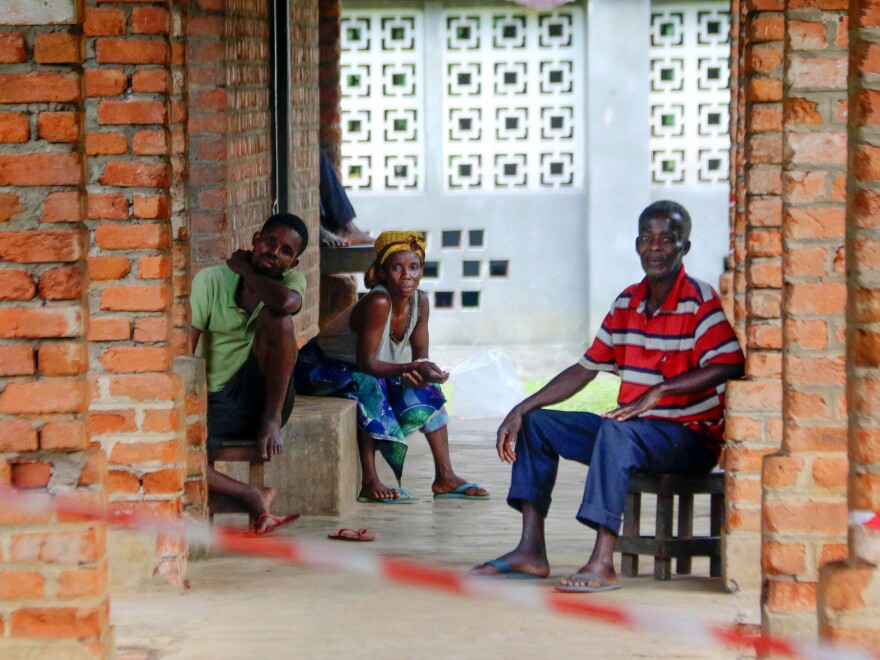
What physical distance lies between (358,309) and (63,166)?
385 cm

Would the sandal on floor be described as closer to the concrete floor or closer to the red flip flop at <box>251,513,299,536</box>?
the concrete floor

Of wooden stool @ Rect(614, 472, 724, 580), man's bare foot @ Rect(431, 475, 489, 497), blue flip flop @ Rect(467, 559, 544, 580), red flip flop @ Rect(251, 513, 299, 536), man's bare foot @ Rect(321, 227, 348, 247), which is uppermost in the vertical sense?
man's bare foot @ Rect(321, 227, 348, 247)

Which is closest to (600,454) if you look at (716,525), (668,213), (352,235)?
(716,525)

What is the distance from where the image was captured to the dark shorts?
7105 millimetres

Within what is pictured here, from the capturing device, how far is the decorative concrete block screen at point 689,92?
46.7 ft

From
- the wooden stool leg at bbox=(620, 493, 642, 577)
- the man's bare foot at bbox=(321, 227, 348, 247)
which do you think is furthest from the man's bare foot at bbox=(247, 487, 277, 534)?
the man's bare foot at bbox=(321, 227, 348, 247)

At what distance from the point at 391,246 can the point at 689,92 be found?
6.94 m

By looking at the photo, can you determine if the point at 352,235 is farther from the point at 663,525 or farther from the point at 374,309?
the point at 663,525

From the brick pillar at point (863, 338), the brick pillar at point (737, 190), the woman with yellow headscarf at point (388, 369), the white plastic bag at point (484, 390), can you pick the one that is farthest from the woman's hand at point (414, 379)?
the brick pillar at point (863, 338)

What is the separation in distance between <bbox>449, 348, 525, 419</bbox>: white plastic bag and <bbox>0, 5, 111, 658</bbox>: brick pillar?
7.18m

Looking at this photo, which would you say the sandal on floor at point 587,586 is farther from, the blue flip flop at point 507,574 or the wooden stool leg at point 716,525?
the wooden stool leg at point 716,525

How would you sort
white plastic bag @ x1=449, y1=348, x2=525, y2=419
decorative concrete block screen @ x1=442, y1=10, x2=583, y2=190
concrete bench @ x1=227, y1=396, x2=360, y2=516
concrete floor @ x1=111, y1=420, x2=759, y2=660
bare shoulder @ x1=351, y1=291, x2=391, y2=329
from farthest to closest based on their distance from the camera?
decorative concrete block screen @ x1=442, y1=10, x2=583, y2=190
white plastic bag @ x1=449, y1=348, x2=525, y2=419
bare shoulder @ x1=351, y1=291, x2=391, y2=329
concrete bench @ x1=227, y1=396, x2=360, y2=516
concrete floor @ x1=111, y1=420, x2=759, y2=660

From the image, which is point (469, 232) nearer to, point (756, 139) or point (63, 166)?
point (756, 139)

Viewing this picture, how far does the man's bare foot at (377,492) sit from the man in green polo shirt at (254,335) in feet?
3.16
